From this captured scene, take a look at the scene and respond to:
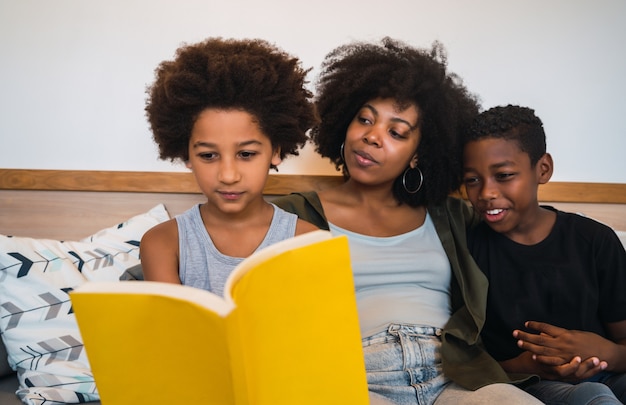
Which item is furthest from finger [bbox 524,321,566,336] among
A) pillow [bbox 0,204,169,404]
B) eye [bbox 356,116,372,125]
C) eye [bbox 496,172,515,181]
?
pillow [bbox 0,204,169,404]

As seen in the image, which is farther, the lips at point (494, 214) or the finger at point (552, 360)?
the lips at point (494, 214)

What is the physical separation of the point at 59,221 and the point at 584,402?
1.40 m

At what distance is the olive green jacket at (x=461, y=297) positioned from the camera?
1.14 metres

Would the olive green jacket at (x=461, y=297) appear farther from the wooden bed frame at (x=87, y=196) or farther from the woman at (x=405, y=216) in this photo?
the wooden bed frame at (x=87, y=196)

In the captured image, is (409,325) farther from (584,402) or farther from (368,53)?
(368,53)

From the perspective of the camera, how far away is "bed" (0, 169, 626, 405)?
1293 mm

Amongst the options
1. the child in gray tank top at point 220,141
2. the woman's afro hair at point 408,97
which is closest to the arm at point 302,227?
the child in gray tank top at point 220,141

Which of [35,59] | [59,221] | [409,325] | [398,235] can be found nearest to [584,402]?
[409,325]

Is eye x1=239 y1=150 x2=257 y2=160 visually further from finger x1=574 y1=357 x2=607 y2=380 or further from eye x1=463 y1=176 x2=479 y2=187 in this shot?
finger x1=574 y1=357 x2=607 y2=380

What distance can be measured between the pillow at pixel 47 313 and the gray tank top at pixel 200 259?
37 centimetres

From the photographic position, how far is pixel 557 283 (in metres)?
1.28

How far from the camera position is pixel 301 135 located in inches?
46.4

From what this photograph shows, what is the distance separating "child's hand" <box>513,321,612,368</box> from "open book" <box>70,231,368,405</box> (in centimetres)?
55

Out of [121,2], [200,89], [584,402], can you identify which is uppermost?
[121,2]
